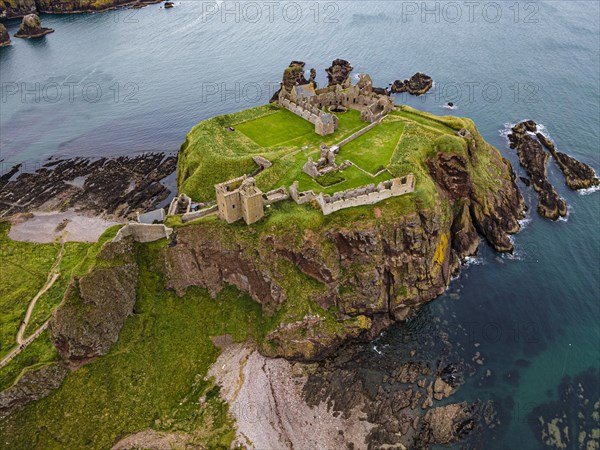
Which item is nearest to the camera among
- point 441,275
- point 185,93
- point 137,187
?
point 441,275

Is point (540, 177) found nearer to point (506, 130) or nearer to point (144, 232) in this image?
point (506, 130)

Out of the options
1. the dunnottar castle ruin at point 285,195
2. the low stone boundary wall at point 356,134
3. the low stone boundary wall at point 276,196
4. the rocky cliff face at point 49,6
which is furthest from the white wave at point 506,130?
the rocky cliff face at point 49,6

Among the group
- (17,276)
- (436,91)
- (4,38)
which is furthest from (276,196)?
(4,38)

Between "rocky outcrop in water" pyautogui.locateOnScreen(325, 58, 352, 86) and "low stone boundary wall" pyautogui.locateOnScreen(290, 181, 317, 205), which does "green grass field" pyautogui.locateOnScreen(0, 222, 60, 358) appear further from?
"rocky outcrop in water" pyautogui.locateOnScreen(325, 58, 352, 86)

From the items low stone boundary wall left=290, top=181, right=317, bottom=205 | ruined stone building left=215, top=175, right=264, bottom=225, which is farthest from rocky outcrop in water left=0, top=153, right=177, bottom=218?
low stone boundary wall left=290, top=181, right=317, bottom=205

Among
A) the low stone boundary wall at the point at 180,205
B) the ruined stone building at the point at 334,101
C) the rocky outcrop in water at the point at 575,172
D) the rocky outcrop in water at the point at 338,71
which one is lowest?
the rocky outcrop in water at the point at 575,172

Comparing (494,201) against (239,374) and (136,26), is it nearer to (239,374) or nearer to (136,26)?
(239,374)

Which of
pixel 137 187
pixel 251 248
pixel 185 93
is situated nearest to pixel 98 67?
pixel 185 93

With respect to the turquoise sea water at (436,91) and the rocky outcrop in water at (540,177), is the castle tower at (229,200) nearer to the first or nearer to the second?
the turquoise sea water at (436,91)
